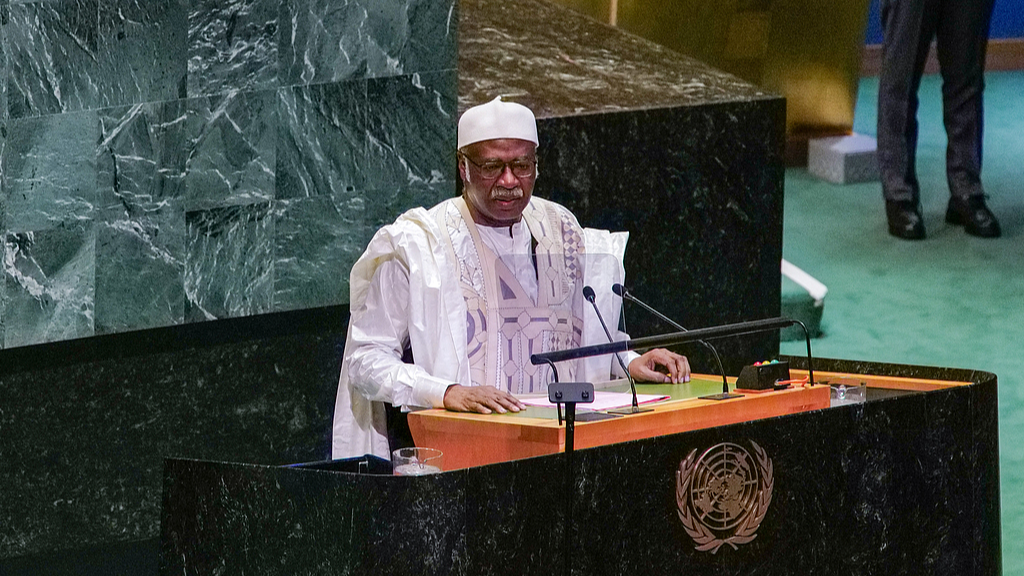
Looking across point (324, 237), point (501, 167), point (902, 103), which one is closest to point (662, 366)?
point (501, 167)

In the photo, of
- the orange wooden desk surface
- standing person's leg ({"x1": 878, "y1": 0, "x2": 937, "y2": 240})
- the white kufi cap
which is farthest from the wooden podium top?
standing person's leg ({"x1": 878, "y1": 0, "x2": 937, "y2": 240})

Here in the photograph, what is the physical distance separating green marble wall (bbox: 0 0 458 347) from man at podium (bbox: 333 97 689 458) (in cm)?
132

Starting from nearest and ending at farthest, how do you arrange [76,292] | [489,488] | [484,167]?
[489,488] → [484,167] → [76,292]

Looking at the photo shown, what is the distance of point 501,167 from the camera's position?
463cm

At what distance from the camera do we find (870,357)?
7930 millimetres

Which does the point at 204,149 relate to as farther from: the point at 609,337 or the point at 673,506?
the point at 673,506

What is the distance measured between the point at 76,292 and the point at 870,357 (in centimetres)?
383

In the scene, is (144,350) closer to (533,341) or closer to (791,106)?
(533,341)

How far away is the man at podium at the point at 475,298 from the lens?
4582 millimetres

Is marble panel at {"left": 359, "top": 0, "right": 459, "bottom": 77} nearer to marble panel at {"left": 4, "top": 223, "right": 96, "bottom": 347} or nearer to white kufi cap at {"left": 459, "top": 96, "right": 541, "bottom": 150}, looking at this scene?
marble panel at {"left": 4, "top": 223, "right": 96, "bottom": 347}

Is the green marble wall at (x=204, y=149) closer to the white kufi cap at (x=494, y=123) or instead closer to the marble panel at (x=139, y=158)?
the marble panel at (x=139, y=158)

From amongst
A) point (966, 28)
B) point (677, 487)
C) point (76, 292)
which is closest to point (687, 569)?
point (677, 487)

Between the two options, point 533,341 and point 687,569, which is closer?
point 687,569

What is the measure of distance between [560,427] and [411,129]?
2.79 meters
